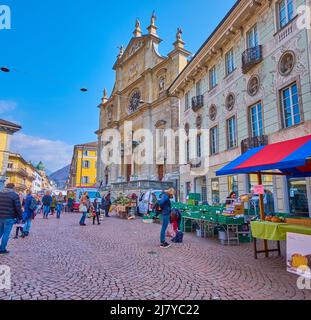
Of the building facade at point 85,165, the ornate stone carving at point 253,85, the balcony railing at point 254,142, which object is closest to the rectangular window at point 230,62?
the ornate stone carving at point 253,85

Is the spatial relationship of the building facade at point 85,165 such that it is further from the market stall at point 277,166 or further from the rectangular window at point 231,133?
the market stall at point 277,166

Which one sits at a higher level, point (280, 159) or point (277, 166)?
point (280, 159)

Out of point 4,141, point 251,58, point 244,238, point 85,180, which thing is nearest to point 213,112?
point 251,58

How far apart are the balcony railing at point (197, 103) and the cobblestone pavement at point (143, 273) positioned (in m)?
12.4

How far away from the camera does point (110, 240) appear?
8.70 metres

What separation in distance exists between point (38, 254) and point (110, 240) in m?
2.73

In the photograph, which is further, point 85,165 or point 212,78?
point 85,165

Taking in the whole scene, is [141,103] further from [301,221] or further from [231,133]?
[301,221]

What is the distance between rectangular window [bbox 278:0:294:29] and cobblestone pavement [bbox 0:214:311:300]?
1051 centimetres

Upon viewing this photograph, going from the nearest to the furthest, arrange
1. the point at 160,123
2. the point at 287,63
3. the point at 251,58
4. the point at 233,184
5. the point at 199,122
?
the point at 287,63
the point at 251,58
the point at 233,184
the point at 199,122
the point at 160,123

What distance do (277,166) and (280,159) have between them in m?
0.24

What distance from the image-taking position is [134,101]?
36.8m
